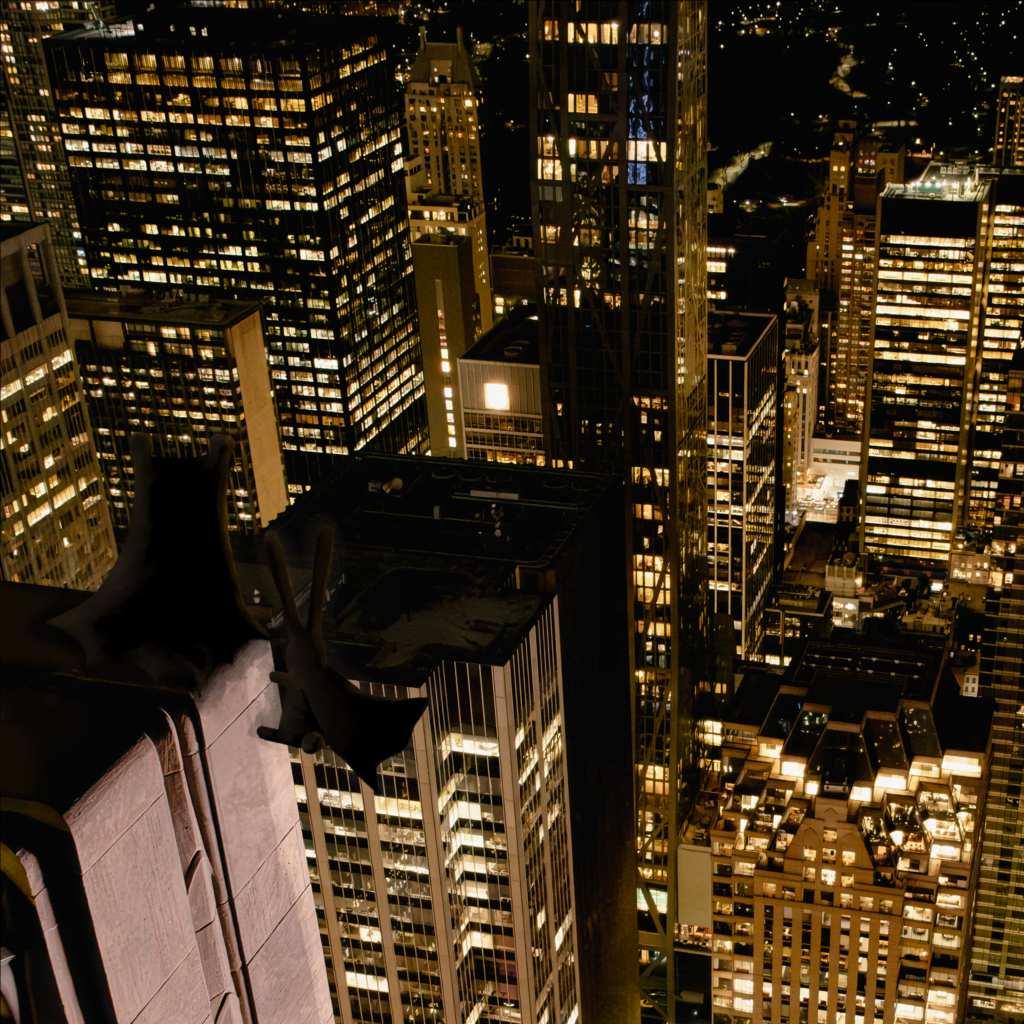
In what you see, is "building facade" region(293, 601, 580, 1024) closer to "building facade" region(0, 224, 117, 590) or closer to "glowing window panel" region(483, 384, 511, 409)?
"building facade" region(0, 224, 117, 590)

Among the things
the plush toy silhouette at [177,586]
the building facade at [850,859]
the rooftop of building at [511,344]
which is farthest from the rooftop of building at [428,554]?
the rooftop of building at [511,344]

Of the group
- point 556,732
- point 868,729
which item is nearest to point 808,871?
point 868,729

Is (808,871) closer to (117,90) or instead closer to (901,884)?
(901,884)

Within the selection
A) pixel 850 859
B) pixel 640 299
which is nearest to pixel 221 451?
pixel 850 859

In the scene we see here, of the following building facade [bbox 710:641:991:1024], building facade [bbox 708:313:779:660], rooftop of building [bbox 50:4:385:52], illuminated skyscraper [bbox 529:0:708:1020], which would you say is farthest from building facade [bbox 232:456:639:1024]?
rooftop of building [bbox 50:4:385:52]

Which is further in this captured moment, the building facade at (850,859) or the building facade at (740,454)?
the building facade at (740,454)

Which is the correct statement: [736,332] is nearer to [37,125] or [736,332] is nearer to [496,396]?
[496,396]

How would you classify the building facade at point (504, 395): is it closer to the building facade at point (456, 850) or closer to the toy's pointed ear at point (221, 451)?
the building facade at point (456, 850)

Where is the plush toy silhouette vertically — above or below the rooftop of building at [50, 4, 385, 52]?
above

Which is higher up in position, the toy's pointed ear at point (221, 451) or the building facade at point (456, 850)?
the toy's pointed ear at point (221, 451)
